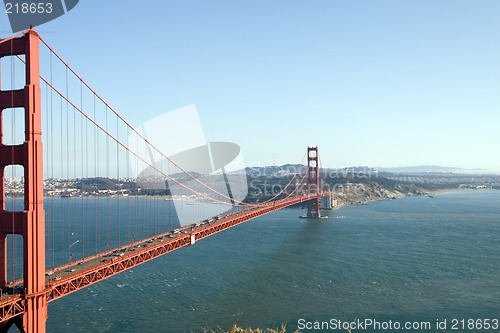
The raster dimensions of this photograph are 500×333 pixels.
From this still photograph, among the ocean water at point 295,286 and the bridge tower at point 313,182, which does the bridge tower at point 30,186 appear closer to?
the ocean water at point 295,286

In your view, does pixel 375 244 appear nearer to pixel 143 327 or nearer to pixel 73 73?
pixel 143 327

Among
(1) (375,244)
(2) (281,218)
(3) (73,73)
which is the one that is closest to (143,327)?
(3) (73,73)

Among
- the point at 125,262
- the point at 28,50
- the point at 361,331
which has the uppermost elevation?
the point at 28,50

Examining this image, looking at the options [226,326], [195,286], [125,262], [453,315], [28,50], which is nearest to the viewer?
[28,50]

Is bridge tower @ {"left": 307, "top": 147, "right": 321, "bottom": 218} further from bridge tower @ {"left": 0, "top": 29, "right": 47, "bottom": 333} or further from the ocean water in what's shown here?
bridge tower @ {"left": 0, "top": 29, "right": 47, "bottom": 333}

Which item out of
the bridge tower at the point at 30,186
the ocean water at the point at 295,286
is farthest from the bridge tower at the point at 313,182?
the bridge tower at the point at 30,186

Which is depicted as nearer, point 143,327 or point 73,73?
point 73,73
